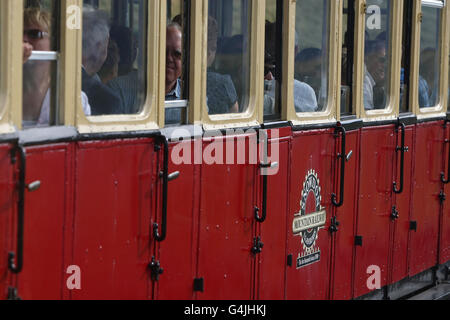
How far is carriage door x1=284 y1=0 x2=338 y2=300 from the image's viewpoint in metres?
6.12

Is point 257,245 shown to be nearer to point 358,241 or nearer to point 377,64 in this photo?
point 358,241

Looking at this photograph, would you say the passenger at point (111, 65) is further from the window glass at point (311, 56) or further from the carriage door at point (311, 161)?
the window glass at point (311, 56)

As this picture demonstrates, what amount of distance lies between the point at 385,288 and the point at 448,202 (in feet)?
4.45

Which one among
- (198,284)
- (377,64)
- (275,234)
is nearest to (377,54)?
(377,64)

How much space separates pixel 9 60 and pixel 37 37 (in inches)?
11.0

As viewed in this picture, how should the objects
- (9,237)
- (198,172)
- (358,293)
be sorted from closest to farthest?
1. (9,237)
2. (198,172)
3. (358,293)

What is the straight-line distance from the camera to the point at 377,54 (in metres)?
7.28

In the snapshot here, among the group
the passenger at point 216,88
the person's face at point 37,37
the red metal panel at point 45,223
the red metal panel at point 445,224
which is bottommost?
the red metal panel at point 445,224

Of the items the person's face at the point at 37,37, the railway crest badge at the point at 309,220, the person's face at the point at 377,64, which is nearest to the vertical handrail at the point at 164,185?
the person's face at the point at 37,37

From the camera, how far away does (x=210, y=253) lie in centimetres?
526

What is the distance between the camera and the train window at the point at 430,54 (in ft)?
26.3

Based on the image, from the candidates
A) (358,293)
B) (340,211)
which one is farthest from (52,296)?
(358,293)

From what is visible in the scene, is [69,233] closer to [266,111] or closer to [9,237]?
[9,237]

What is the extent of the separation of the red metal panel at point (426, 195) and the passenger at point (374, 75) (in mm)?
714
